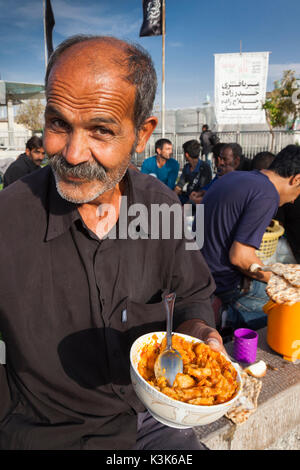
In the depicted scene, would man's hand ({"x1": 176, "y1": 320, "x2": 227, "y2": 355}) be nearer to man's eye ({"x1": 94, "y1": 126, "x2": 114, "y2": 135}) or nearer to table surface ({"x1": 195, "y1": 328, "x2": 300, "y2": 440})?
table surface ({"x1": 195, "y1": 328, "x2": 300, "y2": 440})

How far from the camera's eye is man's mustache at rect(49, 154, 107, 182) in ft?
3.92

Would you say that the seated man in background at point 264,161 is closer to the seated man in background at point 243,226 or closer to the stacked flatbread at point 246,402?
the seated man in background at point 243,226

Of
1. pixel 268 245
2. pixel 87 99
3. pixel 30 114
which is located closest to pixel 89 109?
pixel 87 99

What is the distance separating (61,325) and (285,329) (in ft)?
4.58

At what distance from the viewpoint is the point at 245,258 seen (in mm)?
2676

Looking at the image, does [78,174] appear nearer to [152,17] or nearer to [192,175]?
[192,175]

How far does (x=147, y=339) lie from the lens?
1239 mm

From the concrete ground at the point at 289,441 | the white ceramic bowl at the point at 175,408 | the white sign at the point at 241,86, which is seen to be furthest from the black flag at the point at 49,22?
the white ceramic bowl at the point at 175,408

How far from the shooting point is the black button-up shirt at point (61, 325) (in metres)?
1.22

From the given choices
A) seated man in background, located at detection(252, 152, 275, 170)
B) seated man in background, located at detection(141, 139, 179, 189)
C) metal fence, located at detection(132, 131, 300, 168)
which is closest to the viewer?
seated man in background, located at detection(252, 152, 275, 170)

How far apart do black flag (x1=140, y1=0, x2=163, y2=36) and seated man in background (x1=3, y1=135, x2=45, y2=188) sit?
7.68 metres

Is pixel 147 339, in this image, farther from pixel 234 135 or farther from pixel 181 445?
pixel 234 135

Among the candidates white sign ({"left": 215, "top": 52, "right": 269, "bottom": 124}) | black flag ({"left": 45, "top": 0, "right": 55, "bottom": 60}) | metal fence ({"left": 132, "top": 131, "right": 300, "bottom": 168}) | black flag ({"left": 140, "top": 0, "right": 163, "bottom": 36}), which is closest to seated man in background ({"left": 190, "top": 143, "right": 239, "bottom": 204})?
white sign ({"left": 215, "top": 52, "right": 269, "bottom": 124})
